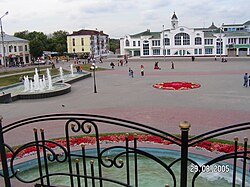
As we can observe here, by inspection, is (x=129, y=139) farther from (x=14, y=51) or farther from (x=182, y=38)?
(x=182, y=38)

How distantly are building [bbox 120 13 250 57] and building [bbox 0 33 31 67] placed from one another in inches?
1058

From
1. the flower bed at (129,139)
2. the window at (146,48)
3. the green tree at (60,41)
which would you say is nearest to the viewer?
the flower bed at (129,139)

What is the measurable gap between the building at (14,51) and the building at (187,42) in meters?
26.9

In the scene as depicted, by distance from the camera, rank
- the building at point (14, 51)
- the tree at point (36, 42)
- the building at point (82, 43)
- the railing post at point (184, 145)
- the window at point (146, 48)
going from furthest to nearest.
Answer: the building at point (82, 43), the window at point (146, 48), the tree at point (36, 42), the building at point (14, 51), the railing post at point (184, 145)

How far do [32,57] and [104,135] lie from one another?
6688cm

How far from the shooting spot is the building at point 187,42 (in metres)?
68.4

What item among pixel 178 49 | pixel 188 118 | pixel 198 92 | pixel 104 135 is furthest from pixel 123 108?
pixel 178 49

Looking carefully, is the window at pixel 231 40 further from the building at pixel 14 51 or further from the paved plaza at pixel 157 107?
the paved plaza at pixel 157 107

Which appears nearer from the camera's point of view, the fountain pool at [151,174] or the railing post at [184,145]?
the railing post at [184,145]

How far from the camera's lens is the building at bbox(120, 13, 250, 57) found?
68.4 m

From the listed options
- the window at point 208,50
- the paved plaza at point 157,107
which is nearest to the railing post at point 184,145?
the paved plaza at point 157,107

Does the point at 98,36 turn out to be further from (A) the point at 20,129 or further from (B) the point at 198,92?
(A) the point at 20,129

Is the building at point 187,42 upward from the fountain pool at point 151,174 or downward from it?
upward

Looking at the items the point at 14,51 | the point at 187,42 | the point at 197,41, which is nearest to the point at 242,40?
the point at 197,41
